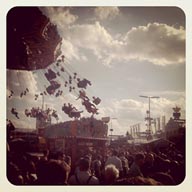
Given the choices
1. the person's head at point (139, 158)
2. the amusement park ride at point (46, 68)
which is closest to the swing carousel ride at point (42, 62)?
the amusement park ride at point (46, 68)

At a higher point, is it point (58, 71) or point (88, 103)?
point (58, 71)

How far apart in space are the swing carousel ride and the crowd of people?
251 millimetres

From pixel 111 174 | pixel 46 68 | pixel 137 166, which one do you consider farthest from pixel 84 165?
pixel 46 68

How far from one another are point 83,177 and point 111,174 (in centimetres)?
17

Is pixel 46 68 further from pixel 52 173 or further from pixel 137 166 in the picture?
pixel 137 166

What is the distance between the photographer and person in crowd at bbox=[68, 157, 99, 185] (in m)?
2.20

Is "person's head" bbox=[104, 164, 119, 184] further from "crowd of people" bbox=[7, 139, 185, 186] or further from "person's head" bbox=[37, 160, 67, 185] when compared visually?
"person's head" bbox=[37, 160, 67, 185]

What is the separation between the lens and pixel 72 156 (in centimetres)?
222

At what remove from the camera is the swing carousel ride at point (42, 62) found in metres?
2.22

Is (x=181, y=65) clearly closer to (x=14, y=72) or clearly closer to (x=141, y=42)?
(x=141, y=42)

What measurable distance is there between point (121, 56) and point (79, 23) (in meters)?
0.33

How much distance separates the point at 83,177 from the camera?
7.23 feet

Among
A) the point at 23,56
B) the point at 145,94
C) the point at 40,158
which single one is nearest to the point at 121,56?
the point at 145,94

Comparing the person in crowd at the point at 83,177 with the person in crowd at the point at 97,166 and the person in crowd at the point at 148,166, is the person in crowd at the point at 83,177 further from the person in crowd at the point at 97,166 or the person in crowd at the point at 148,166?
the person in crowd at the point at 148,166
